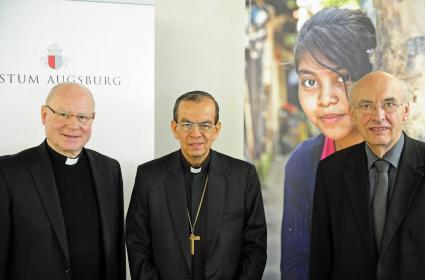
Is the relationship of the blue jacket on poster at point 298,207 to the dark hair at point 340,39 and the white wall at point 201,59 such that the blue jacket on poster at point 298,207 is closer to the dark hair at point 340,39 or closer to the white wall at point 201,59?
the white wall at point 201,59

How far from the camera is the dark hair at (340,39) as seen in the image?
12.0ft

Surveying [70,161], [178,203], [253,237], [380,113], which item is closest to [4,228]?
[70,161]

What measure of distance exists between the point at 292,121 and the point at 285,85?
0.93ft

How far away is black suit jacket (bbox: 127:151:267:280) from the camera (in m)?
2.66

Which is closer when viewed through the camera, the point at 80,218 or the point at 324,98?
the point at 80,218

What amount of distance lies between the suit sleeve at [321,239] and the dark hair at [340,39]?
1.33 m

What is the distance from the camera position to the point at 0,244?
2449 millimetres

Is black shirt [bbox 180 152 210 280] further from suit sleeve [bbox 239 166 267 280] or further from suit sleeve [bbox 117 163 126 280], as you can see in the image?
suit sleeve [bbox 117 163 126 280]

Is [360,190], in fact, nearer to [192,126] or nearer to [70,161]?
[192,126]

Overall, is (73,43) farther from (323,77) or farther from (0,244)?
(323,77)

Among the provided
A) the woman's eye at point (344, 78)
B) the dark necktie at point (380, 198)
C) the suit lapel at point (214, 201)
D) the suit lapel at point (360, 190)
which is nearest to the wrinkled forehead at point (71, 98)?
the suit lapel at point (214, 201)

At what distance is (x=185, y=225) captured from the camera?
8.82ft

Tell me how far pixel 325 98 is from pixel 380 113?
3.59ft

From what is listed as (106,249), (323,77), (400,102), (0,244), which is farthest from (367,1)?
(0,244)
